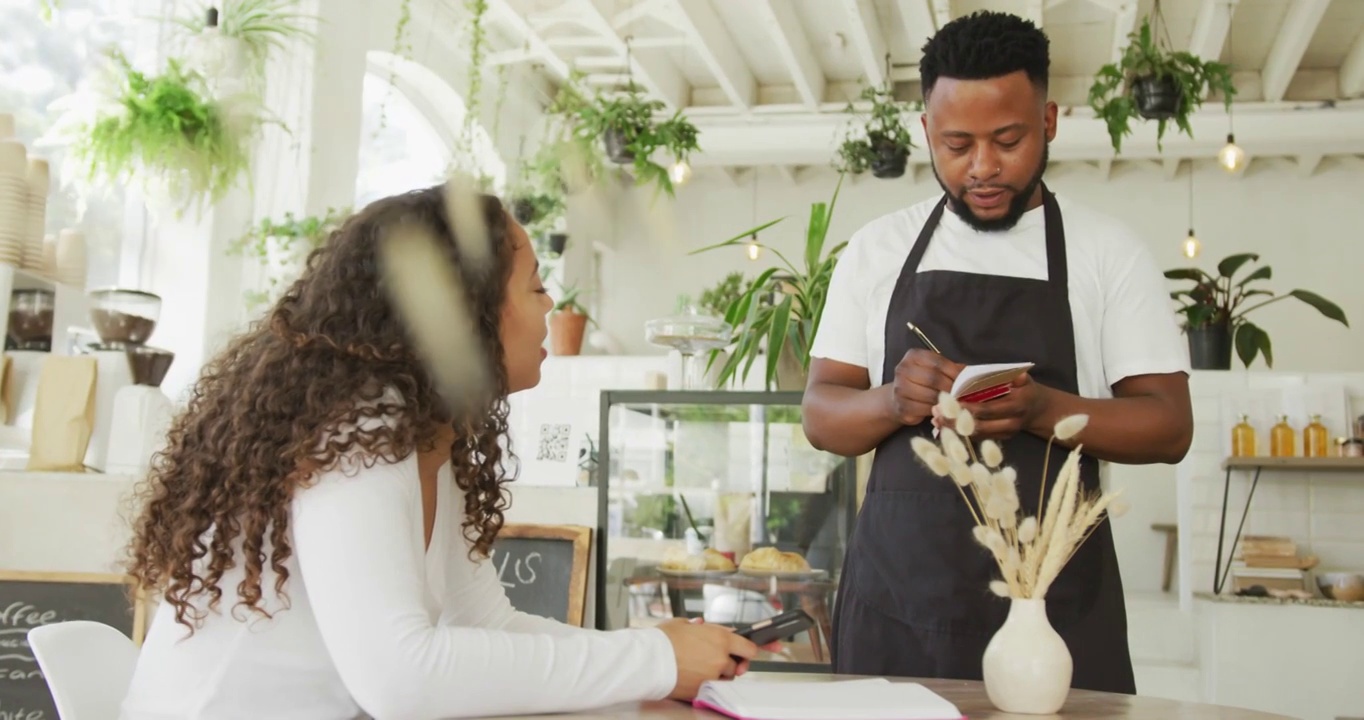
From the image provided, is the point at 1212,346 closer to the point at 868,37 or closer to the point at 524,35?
the point at 868,37

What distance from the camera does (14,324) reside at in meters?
3.72

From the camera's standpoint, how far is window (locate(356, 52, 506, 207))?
748 cm

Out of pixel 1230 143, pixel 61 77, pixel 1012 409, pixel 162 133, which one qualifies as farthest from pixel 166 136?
pixel 1230 143

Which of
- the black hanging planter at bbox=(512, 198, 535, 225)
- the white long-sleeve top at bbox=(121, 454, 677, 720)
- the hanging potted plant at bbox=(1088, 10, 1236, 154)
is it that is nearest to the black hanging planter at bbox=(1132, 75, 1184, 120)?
the hanging potted plant at bbox=(1088, 10, 1236, 154)

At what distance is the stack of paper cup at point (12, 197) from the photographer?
3635mm

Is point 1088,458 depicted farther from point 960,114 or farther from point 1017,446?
point 960,114

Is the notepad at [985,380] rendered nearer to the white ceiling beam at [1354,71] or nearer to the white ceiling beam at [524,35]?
the white ceiling beam at [524,35]

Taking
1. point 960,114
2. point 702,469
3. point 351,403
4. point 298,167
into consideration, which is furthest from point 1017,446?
point 298,167

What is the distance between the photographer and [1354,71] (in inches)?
320

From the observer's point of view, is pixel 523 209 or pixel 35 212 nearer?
pixel 35 212

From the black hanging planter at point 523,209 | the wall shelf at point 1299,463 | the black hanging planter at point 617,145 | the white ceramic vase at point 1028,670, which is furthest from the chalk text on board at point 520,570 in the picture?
the black hanging planter at point 523,209

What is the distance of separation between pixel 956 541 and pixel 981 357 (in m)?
0.26

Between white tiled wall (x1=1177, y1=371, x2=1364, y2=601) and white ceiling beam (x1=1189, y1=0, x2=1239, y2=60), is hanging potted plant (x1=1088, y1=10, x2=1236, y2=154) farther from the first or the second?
white tiled wall (x1=1177, y1=371, x2=1364, y2=601)

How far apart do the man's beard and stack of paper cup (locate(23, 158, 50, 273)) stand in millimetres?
3041
